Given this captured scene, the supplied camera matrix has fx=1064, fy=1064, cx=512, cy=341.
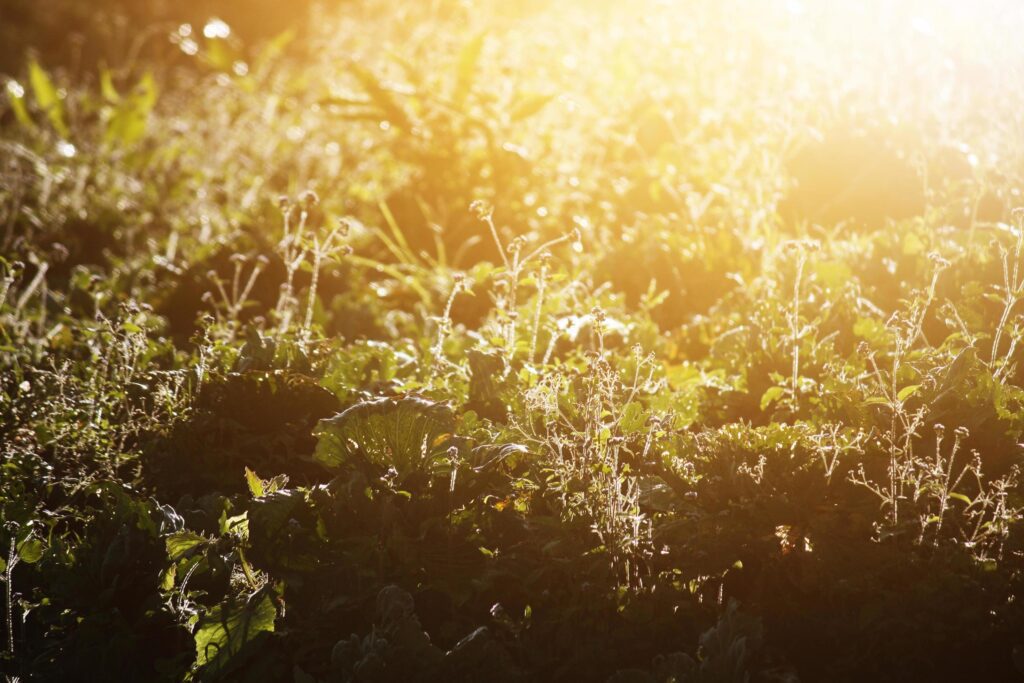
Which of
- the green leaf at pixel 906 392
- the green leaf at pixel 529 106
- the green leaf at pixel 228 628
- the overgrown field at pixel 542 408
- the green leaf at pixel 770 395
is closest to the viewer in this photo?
the green leaf at pixel 228 628

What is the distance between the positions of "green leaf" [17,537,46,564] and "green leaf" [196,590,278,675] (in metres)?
0.53

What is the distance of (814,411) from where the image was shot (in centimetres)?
331

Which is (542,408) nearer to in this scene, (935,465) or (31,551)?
(935,465)

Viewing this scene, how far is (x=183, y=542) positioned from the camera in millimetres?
2570

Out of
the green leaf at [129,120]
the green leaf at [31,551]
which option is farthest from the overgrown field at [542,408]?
the green leaf at [129,120]

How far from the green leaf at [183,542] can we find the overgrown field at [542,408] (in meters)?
0.03

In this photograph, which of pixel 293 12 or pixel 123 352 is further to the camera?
pixel 293 12

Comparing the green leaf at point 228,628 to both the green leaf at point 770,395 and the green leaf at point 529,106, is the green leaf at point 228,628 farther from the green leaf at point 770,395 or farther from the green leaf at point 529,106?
the green leaf at point 529,106

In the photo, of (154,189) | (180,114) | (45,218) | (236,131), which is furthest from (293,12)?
(45,218)

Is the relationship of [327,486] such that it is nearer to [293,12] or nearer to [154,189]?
[154,189]

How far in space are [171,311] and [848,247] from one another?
9.88 ft

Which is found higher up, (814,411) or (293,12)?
(293,12)

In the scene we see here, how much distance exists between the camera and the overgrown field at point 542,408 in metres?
2.56

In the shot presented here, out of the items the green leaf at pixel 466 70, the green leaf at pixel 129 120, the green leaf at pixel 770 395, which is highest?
the green leaf at pixel 466 70
